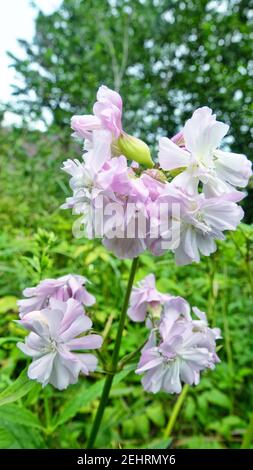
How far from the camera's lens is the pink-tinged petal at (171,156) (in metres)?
0.48

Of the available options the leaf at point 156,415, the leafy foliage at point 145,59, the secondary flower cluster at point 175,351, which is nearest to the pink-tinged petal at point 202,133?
the secondary flower cluster at point 175,351

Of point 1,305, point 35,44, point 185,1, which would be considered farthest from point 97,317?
point 185,1

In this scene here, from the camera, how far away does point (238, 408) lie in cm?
121

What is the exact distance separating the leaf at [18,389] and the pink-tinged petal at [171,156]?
321 millimetres

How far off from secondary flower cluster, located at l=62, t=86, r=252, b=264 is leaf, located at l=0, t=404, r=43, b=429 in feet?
0.99

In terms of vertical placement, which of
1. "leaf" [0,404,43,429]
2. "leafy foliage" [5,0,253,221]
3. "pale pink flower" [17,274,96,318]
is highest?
"leafy foliage" [5,0,253,221]

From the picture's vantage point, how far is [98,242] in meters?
1.20

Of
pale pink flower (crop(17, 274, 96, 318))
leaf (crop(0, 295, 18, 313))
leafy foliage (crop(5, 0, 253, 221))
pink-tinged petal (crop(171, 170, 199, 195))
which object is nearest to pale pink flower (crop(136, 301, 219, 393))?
pale pink flower (crop(17, 274, 96, 318))

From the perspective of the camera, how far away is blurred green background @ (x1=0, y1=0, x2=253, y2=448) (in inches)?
34.2

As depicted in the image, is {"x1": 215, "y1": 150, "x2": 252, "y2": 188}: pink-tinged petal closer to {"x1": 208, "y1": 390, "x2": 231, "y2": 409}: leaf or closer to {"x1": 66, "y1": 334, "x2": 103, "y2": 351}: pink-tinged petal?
{"x1": 66, "y1": 334, "x2": 103, "y2": 351}: pink-tinged petal

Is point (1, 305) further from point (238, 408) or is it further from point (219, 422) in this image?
point (238, 408)

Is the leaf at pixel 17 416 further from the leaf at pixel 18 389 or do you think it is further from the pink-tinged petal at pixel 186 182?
the pink-tinged petal at pixel 186 182

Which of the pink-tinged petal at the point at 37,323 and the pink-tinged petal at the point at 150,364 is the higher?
the pink-tinged petal at the point at 37,323

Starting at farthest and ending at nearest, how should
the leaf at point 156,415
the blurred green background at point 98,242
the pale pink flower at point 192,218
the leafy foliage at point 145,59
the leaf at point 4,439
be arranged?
the leafy foliage at point 145,59 < the leaf at point 156,415 < the blurred green background at point 98,242 < the leaf at point 4,439 < the pale pink flower at point 192,218
